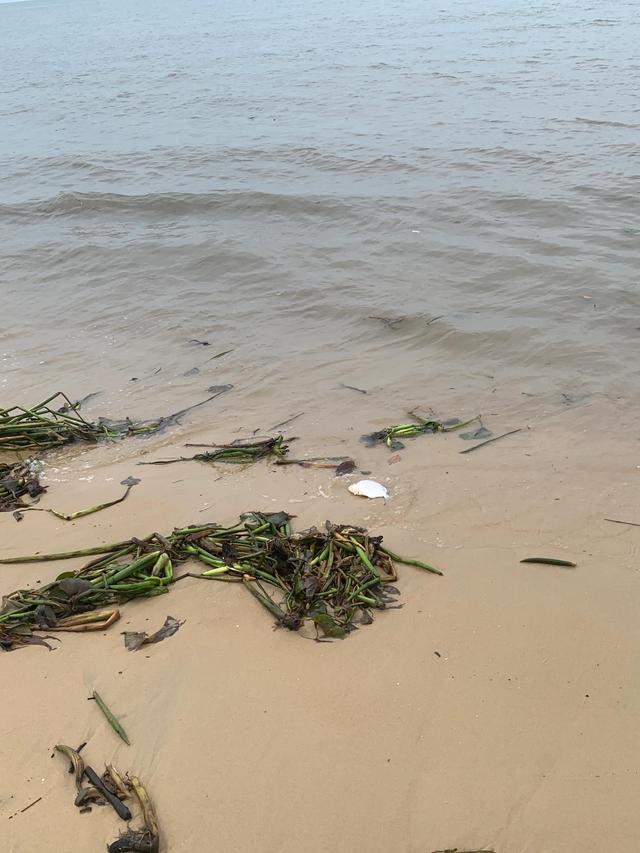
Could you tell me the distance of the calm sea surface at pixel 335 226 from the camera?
610 cm

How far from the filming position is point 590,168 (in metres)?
9.84

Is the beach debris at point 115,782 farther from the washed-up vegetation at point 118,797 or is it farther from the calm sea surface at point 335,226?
the calm sea surface at point 335,226

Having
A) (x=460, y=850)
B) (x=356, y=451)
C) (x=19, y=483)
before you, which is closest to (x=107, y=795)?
(x=460, y=850)

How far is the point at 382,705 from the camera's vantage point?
2598mm

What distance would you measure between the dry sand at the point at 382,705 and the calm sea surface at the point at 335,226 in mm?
2082

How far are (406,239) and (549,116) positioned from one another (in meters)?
5.62

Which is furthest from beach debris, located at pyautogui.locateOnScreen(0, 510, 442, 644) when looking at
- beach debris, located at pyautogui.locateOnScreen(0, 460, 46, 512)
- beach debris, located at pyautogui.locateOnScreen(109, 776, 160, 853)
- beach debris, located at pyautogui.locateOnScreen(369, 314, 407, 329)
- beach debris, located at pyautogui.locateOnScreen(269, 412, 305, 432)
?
beach debris, located at pyautogui.locateOnScreen(369, 314, 407, 329)

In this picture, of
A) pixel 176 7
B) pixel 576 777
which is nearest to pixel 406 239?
pixel 576 777

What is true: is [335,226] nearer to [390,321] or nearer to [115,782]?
[390,321]

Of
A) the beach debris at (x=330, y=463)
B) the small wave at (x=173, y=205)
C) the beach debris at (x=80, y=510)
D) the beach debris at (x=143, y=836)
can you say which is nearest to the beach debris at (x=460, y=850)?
the beach debris at (x=143, y=836)

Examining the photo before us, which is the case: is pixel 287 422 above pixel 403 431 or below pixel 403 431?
below

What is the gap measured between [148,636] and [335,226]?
7107 millimetres

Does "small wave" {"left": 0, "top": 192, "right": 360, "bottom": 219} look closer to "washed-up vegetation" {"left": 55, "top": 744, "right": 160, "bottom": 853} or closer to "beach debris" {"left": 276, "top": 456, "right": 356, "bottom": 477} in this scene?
"beach debris" {"left": 276, "top": 456, "right": 356, "bottom": 477}

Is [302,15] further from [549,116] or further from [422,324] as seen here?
[422,324]
